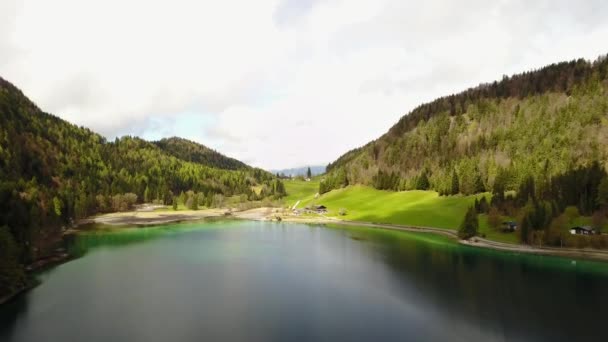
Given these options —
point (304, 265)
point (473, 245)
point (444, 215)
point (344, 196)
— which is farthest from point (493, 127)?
point (304, 265)

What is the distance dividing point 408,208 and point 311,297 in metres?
90.9

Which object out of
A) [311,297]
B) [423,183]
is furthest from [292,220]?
[311,297]

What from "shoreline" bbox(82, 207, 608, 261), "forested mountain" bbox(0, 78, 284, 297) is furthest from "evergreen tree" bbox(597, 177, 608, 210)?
"forested mountain" bbox(0, 78, 284, 297)

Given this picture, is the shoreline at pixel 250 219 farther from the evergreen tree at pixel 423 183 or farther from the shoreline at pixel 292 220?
Result: the evergreen tree at pixel 423 183

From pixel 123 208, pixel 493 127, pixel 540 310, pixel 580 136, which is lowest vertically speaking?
pixel 540 310

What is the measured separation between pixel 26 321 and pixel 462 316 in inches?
1712

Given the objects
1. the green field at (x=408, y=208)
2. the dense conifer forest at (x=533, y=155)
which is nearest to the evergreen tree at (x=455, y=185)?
the dense conifer forest at (x=533, y=155)

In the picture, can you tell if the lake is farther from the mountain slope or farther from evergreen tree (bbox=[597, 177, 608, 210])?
the mountain slope

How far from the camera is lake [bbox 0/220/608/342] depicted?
35.4 m

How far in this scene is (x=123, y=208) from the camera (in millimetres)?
167125

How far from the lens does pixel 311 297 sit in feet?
152

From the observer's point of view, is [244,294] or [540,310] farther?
[244,294]

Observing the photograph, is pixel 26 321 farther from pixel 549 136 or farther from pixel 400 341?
pixel 549 136

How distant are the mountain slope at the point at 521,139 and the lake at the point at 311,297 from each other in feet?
200
